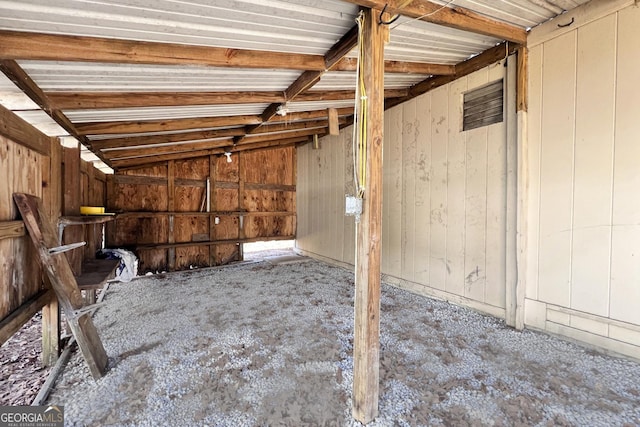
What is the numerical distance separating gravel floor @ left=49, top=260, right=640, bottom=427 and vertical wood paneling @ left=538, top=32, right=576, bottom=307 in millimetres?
519

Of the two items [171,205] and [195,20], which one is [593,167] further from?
[171,205]

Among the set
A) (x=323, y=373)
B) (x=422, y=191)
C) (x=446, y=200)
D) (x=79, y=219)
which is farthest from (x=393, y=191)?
(x=79, y=219)

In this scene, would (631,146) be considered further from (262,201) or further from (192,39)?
(262,201)

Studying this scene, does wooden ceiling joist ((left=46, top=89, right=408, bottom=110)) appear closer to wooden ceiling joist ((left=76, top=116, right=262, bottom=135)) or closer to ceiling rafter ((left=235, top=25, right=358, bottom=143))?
ceiling rafter ((left=235, top=25, right=358, bottom=143))

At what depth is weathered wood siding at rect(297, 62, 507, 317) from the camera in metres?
2.77

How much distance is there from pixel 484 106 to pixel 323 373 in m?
2.94

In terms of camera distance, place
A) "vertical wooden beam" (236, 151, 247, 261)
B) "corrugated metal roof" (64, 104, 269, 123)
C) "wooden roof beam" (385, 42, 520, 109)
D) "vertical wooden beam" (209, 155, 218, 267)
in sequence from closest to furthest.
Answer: "corrugated metal roof" (64, 104, 269, 123)
"wooden roof beam" (385, 42, 520, 109)
"vertical wooden beam" (209, 155, 218, 267)
"vertical wooden beam" (236, 151, 247, 261)

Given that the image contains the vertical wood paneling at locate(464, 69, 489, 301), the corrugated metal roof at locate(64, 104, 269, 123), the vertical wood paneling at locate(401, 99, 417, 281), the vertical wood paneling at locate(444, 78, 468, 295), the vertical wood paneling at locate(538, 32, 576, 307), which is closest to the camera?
the vertical wood paneling at locate(538, 32, 576, 307)

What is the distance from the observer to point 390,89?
3564mm

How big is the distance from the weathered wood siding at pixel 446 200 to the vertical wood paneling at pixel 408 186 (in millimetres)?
13

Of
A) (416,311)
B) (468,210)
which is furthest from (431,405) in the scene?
(468,210)

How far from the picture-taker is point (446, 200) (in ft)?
10.5

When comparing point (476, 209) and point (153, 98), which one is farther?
point (476, 209)

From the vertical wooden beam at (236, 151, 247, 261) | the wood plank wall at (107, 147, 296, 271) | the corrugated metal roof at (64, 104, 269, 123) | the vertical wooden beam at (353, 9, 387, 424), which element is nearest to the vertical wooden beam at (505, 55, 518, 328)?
the vertical wooden beam at (353, 9, 387, 424)
